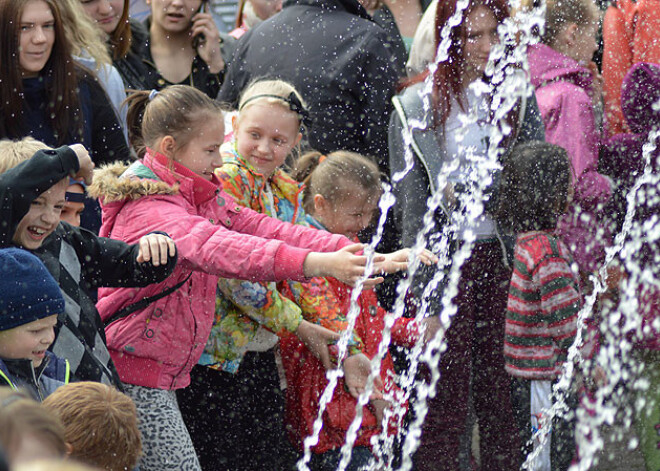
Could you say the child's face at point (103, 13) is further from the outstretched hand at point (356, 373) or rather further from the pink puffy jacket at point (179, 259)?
the outstretched hand at point (356, 373)

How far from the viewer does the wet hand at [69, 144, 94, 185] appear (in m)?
3.57

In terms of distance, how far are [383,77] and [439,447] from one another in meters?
1.85

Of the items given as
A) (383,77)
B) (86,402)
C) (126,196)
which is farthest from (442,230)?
(86,402)

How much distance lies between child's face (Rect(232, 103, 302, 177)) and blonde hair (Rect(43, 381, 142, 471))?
157 cm

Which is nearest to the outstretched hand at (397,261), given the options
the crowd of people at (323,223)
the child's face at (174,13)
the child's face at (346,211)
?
the crowd of people at (323,223)

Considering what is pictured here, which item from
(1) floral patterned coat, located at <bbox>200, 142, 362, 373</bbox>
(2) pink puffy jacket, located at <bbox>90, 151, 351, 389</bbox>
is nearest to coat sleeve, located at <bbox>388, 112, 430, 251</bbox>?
(1) floral patterned coat, located at <bbox>200, 142, 362, 373</bbox>

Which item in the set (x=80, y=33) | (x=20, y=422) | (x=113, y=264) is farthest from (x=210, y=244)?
(x=20, y=422)

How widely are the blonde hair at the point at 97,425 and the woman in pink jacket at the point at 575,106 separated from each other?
9.88ft

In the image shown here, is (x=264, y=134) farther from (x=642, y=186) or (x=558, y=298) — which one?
(x=642, y=186)

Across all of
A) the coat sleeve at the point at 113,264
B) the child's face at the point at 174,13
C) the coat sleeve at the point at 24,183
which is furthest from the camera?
the child's face at the point at 174,13

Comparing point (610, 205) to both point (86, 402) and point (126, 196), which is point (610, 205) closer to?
point (126, 196)

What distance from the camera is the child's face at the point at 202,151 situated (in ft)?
13.0

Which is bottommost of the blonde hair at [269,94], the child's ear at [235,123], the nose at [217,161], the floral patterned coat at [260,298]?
the floral patterned coat at [260,298]

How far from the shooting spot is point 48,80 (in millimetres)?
4387
